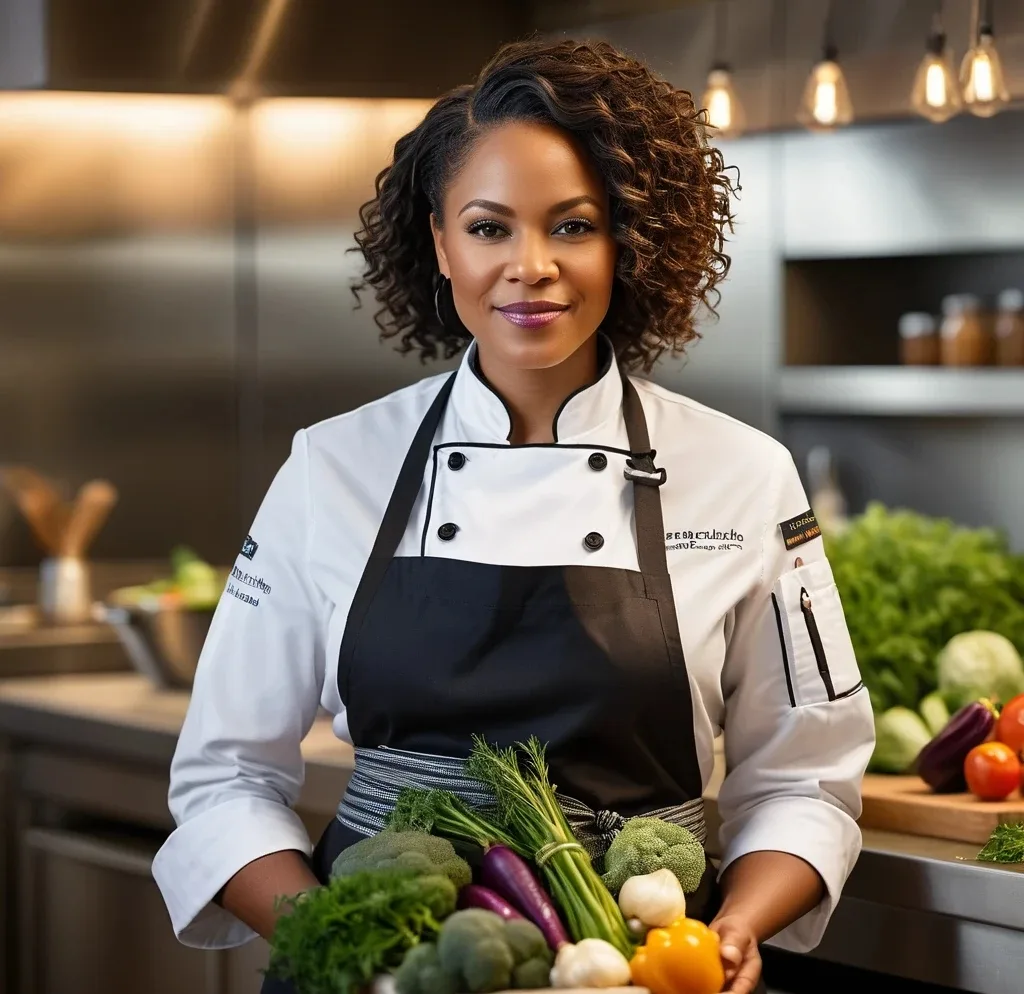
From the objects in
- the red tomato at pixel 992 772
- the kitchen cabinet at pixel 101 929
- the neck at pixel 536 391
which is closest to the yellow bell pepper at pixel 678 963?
the neck at pixel 536 391

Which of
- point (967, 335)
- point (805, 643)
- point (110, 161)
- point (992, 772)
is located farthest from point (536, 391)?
point (967, 335)

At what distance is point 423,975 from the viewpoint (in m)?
1.28

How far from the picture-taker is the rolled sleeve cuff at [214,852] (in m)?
1.69

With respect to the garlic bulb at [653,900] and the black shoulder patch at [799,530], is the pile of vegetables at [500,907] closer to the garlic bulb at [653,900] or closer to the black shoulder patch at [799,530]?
the garlic bulb at [653,900]

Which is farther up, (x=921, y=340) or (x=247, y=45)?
(x=247, y=45)

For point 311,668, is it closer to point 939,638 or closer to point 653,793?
point 653,793

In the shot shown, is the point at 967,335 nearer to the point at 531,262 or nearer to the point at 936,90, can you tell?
the point at 936,90

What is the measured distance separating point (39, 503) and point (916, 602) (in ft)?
6.30

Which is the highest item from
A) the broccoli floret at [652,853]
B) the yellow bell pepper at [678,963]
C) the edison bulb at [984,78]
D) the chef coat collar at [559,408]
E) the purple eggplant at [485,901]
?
the edison bulb at [984,78]

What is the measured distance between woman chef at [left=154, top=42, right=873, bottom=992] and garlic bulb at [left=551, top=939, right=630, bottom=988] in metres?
0.20

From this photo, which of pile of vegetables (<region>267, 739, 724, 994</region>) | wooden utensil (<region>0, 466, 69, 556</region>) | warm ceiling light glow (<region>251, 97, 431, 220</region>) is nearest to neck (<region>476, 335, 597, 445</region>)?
pile of vegetables (<region>267, 739, 724, 994</region>)

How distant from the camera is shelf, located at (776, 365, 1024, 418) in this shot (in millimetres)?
3502

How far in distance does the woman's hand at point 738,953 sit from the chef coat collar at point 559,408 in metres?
0.53

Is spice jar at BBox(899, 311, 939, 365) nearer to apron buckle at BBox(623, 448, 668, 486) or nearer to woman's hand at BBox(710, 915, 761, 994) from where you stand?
apron buckle at BBox(623, 448, 668, 486)
